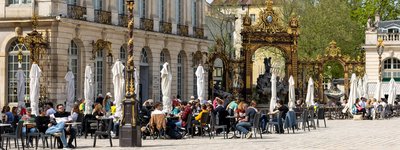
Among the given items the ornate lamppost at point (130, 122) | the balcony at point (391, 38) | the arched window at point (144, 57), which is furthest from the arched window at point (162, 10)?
the ornate lamppost at point (130, 122)

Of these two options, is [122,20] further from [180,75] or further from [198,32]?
[198,32]

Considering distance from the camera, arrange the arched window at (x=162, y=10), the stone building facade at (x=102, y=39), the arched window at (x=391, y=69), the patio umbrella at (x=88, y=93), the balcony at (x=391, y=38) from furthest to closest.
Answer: the arched window at (x=391, y=69), the balcony at (x=391, y=38), the arched window at (x=162, y=10), the stone building facade at (x=102, y=39), the patio umbrella at (x=88, y=93)

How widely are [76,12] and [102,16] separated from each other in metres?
3.14

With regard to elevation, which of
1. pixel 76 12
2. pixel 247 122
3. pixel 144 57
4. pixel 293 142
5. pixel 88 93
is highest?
pixel 76 12

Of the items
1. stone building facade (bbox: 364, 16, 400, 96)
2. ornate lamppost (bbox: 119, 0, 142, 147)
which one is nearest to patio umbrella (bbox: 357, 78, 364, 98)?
stone building facade (bbox: 364, 16, 400, 96)

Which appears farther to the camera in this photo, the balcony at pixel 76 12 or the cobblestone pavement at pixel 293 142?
the balcony at pixel 76 12

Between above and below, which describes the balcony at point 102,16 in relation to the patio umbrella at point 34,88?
above

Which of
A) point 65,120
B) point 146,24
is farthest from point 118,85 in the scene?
point 146,24

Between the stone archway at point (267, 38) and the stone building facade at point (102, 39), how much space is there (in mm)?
3585

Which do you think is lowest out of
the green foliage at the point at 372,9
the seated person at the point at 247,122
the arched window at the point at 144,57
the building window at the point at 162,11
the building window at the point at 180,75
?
the seated person at the point at 247,122

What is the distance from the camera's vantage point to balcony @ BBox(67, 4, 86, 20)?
131ft

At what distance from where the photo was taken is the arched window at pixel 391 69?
2613 inches

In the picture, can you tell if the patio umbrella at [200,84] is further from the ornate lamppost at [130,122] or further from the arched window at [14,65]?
the ornate lamppost at [130,122]

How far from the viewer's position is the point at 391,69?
2621 inches
